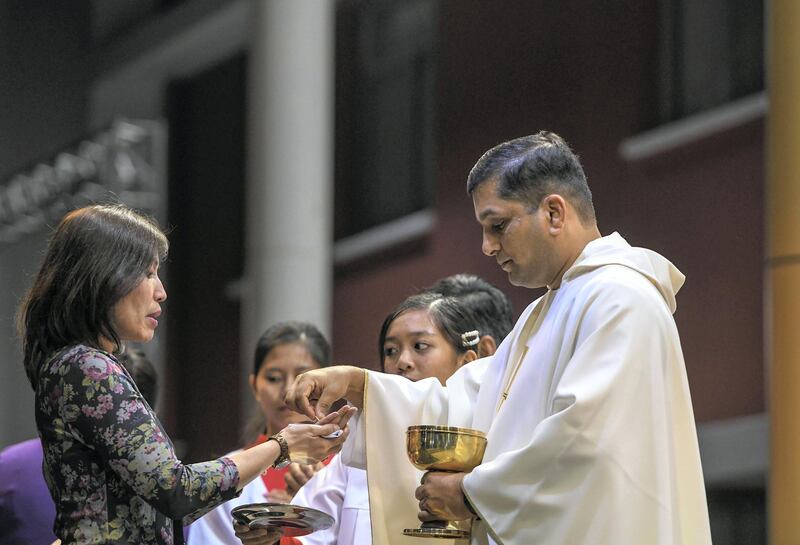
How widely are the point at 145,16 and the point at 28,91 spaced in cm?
126

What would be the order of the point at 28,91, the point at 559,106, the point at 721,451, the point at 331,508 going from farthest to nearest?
the point at 28,91 → the point at 559,106 → the point at 721,451 → the point at 331,508

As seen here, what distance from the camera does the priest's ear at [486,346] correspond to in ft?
14.6

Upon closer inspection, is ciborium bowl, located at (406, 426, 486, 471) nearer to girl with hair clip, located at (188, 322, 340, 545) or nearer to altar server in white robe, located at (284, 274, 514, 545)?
altar server in white robe, located at (284, 274, 514, 545)

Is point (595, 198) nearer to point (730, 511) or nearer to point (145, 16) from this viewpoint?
point (730, 511)

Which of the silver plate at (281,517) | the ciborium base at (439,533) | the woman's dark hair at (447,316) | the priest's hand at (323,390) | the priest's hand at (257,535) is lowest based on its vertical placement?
the ciborium base at (439,533)

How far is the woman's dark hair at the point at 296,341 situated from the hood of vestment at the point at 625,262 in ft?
6.18

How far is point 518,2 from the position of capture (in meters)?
8.86

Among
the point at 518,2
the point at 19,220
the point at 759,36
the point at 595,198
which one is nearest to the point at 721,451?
the point at 595,198

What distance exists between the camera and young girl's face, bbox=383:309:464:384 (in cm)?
430

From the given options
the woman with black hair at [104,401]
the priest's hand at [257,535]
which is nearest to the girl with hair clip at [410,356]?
the priest's hand at [257,535]

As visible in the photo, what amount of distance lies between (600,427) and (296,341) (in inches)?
88.0

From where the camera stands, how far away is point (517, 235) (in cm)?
354

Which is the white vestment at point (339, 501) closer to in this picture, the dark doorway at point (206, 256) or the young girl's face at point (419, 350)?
the young girl's face at point (419, 350)

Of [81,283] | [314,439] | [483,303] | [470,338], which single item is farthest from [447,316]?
[81,283]
